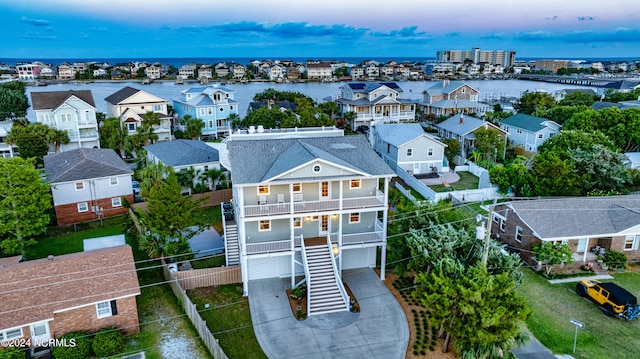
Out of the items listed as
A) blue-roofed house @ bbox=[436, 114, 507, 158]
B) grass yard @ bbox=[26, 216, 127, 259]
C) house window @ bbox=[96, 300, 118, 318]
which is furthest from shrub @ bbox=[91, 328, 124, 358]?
blue-roofed house @ bbox=[436, 114, 507, 158]

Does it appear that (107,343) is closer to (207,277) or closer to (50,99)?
(207,277)

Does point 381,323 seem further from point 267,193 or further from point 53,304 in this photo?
point 53,304

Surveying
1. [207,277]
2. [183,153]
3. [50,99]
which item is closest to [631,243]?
[207,277]

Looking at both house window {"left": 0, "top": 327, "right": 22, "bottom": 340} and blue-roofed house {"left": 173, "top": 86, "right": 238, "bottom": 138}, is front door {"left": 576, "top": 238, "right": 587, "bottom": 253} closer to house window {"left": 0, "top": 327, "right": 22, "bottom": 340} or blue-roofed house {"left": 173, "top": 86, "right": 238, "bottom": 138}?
house window {"left": 0, "top": 327, "right": 22, "bottom": 340}

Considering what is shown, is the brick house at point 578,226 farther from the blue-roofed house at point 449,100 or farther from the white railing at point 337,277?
the blue-roofed house at point 449,100

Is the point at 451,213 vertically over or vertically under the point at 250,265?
over

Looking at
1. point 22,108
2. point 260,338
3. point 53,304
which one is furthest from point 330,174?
point 22,108
